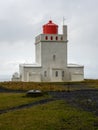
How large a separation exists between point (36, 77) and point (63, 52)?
570 cm

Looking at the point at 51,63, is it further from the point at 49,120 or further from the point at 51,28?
the point at 49,120

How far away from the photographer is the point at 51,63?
57500mm

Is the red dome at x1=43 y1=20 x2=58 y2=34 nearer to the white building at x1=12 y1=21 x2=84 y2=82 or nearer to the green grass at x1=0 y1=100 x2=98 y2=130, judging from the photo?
the white building at x1=12 y1=21 x2=84 y2=82

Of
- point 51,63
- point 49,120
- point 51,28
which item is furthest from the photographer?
point 51,63

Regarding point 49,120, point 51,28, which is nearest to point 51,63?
point 51,28

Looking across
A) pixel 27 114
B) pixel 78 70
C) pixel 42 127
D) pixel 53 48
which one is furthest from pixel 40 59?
pixel 42 127

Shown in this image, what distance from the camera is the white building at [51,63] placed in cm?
5644

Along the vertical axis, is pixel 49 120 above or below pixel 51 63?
below

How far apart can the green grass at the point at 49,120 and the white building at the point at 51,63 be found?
3546cm

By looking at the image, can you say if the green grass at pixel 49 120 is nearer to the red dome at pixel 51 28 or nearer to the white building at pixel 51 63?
the white building at pixel 51 63

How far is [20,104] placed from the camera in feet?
82.7

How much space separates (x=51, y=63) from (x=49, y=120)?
4021 centimetres

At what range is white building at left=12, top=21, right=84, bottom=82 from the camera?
56438mm

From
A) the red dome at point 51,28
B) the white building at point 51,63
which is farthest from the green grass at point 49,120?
the red dome at point 51,28
